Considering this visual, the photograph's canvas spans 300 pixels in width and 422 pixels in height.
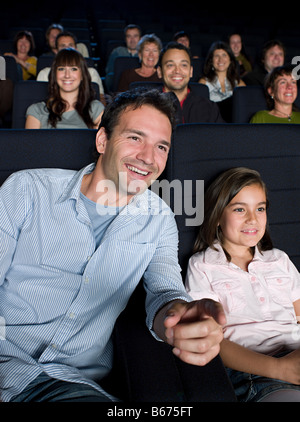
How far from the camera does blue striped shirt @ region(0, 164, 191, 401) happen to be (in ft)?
2.83

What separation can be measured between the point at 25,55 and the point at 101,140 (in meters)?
3.05

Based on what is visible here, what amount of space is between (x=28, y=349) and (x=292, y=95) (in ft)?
5.85

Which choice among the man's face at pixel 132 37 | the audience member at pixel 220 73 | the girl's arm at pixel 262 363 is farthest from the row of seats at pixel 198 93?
the man's face at pixel 132 37

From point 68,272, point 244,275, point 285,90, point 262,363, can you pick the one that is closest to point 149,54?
point 285,90

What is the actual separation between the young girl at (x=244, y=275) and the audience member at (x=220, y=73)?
6.61 ft

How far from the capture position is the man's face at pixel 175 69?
2.23m

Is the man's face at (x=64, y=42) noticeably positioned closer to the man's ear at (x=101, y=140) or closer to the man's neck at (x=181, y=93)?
the man's neck at (x=181, y=93)

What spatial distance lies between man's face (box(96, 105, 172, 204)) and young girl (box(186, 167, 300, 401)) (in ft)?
0.70

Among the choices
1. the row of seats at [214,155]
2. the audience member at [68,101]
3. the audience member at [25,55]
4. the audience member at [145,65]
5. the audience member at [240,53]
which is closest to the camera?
the row of seats at [214,155]

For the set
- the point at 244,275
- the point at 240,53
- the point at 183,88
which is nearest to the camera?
the point at 244,275

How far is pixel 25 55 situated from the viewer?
146 inches

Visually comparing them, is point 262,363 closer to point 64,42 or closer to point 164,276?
point 164,276

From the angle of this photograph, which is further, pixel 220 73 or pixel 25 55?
pixel 25 55
